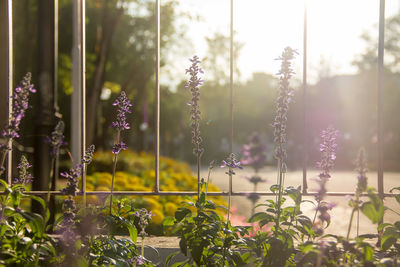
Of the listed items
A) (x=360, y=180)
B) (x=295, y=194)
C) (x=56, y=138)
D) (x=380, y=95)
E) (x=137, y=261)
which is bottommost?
(x=137, y=261)

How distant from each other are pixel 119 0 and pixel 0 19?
11.1 m

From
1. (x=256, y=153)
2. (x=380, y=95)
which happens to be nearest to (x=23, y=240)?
(x=256, y=153)

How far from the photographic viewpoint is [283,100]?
2.08 m

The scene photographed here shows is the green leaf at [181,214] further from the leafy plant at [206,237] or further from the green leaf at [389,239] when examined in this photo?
the green leaf at [389,239]

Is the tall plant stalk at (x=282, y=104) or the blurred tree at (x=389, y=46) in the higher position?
the blurred tree at (x=389, y=46)

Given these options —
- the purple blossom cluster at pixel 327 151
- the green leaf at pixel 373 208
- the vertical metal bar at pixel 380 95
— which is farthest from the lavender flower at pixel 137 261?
the vertical metal bar at pixel 380 95

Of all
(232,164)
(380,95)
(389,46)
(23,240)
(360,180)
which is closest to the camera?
(360,180)

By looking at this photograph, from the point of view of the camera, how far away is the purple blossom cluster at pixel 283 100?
207 cm


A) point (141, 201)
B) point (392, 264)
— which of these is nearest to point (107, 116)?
point (141, 201)

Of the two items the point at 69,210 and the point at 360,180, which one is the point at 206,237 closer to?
the point at 69,210

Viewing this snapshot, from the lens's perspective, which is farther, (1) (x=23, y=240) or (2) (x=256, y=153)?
(2) (x=256, y=153)

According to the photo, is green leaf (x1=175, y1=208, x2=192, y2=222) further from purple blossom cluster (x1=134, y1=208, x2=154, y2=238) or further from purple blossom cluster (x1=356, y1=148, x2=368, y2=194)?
purple blossom cluster (x1=356, y1=148, x2=368, y2=194)

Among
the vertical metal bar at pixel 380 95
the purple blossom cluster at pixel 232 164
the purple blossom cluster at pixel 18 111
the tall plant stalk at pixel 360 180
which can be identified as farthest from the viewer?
the vertical metal bar at pixel 380 95

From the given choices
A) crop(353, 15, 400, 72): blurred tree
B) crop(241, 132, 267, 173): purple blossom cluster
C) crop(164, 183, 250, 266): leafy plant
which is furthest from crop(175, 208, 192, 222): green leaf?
crop(353, 15, 400, 72): blurred tree
